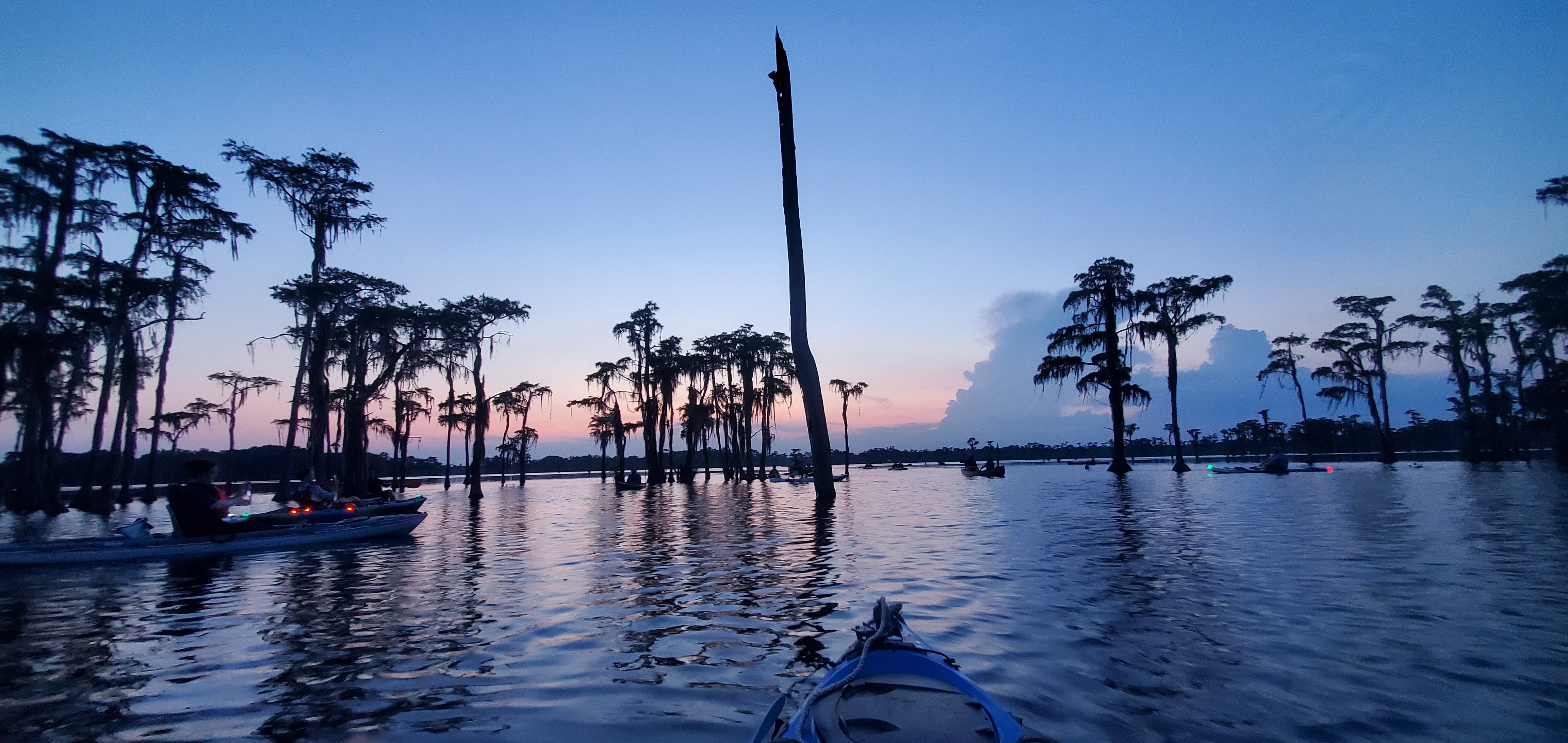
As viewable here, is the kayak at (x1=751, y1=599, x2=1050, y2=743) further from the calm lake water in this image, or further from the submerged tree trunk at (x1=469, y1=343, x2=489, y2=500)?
the submerged tree trunk at (x1=469, y1=343, x2=489, y2=500)

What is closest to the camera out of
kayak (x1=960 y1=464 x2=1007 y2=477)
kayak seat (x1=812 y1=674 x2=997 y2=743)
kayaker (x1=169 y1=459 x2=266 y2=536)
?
kayak seat (x1=812 y1=674 x2=997 y2=743)

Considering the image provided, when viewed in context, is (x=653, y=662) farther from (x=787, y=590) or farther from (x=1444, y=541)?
(x=1444, y=541)

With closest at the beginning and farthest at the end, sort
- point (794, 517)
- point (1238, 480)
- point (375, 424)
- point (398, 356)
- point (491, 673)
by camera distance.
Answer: point (491, 673), point (794, 517), point (1238, 480), point (398, 356), point (375, 424)

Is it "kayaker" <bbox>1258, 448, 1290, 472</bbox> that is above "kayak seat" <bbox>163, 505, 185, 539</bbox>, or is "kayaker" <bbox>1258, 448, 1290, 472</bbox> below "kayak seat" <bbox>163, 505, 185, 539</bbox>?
below

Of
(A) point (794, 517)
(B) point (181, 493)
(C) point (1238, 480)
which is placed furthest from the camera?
(C) point (1238, 480)

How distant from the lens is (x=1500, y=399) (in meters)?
51.1

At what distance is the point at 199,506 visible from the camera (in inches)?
549

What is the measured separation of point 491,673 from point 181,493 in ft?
42.9

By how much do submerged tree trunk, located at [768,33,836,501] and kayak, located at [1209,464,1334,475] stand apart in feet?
99.5

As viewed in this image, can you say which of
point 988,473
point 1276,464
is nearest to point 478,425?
point 988,473

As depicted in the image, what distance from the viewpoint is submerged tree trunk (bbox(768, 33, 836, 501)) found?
21.9 meters

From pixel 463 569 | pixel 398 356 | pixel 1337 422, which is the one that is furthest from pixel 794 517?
pixel 1337 422

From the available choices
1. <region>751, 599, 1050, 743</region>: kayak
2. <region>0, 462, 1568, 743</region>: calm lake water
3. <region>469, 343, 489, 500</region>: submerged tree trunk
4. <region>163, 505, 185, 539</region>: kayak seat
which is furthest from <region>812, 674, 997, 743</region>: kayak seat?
<region>469, 343, 489, 500</region>: submerged tree trunk

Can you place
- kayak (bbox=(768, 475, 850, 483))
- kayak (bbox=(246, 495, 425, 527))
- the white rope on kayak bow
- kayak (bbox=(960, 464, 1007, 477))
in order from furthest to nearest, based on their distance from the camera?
kayak (bbox=(960, 464, 1007, 477)) < kayak (bbox=(768, 475, 850, 483)) < kayak (bbox=(246, 495, 425, 527)) < the white rope on kayak bow
